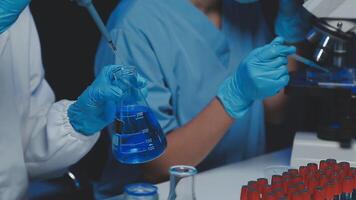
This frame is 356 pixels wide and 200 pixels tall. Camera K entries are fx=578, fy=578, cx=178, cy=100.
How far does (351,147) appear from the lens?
5.49 feet

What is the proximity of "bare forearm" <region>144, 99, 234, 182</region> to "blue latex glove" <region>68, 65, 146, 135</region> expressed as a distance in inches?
12.9

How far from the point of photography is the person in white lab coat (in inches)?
57.8

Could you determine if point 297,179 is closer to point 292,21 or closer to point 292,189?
point 292,189

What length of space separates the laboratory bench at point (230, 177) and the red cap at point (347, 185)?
29cm

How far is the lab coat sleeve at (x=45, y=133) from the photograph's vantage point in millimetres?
1541

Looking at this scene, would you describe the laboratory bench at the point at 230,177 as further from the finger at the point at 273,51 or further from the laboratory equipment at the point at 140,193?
the finger at the point at 273,51

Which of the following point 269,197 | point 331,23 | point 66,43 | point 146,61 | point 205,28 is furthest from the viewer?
point 66,43

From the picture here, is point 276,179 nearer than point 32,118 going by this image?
Yes

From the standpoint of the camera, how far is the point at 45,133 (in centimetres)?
157

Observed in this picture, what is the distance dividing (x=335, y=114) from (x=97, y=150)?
3.57 feet

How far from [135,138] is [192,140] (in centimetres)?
53

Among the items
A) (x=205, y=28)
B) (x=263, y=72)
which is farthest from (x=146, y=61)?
(x=263, y=72)

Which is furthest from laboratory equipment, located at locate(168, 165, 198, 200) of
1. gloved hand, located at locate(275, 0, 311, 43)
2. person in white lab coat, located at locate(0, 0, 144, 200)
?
gloved hand, located at locate(275, 0, 311, 43)

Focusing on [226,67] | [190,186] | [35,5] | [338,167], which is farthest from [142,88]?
[35,5]
